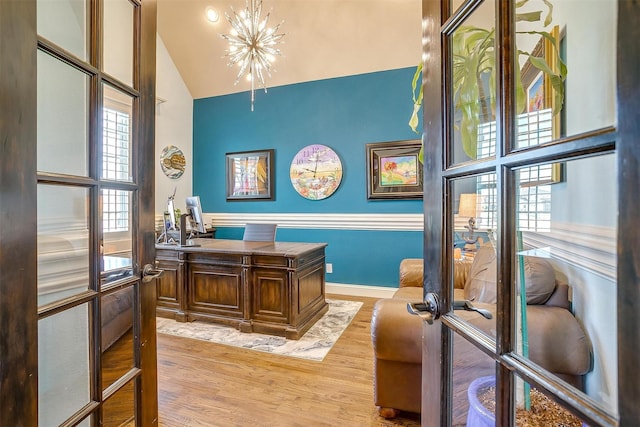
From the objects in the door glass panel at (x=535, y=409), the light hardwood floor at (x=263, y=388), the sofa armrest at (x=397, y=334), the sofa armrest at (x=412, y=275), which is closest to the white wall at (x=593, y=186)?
the door glass panel at (x=535, y=409)

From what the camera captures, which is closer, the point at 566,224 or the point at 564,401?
the point at 564,401

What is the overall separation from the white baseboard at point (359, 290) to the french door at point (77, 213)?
3155 mm

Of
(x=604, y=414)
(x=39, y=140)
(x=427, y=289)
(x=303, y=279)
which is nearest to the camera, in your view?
(x=604, y=414)

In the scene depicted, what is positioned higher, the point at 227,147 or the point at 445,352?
the point at 227,147

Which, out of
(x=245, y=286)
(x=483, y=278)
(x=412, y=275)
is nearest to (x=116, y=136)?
(x=483, y=278)

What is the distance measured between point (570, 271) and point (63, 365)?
132 cm

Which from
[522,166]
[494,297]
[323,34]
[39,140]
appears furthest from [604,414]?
[323,34]

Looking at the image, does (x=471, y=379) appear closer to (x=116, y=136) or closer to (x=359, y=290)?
(x=116, y=136)

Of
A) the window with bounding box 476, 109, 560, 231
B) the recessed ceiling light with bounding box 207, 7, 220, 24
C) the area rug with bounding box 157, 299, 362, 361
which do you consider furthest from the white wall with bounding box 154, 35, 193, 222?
the window with bounding box 476, 109, 560, 231

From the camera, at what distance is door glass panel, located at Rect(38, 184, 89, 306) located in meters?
0.72

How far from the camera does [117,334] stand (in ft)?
3.22

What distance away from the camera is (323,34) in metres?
3.79

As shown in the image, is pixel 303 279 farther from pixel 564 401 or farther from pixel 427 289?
pixel 564 401

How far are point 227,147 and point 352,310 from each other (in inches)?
131
